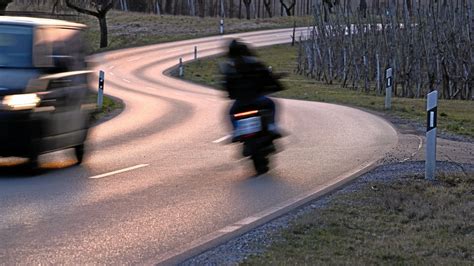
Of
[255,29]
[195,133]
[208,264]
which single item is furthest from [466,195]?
[255,29]

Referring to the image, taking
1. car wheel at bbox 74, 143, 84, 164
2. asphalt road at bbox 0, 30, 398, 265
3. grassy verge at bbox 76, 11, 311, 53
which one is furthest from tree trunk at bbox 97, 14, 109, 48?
car wheel at bbox 74, 143, 84, 164

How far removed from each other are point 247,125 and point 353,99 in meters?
17.1

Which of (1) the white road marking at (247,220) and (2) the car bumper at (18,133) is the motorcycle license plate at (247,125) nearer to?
(2) the car bumper at (18,133)

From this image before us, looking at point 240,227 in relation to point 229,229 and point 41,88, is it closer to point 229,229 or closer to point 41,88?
point 229,229

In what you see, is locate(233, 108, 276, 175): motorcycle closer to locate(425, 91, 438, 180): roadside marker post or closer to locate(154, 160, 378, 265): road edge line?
locate(154, 160, 378, 265): road edge line

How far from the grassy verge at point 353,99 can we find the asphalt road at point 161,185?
5.33 feet

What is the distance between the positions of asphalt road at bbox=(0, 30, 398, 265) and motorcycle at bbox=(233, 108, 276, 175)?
0.97 ft

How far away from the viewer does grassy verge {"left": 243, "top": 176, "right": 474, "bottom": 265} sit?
7.34 m

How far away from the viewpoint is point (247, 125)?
40.8 feet

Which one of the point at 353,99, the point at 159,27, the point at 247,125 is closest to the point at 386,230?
the point at 247,125

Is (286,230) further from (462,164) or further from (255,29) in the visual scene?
(255,29)

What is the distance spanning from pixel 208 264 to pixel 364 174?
19.0ft

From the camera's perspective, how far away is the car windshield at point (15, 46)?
1226 centimetres

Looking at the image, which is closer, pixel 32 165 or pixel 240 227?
pixel 240 227
